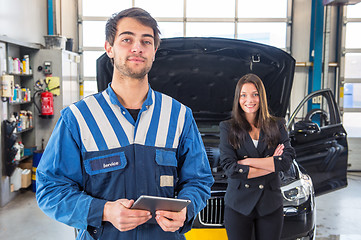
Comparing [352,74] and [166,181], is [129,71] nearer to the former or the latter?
[166,181]

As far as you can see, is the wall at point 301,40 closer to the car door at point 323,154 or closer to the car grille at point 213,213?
the car door at point 323,154

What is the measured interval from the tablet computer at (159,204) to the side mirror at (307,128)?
2089mm

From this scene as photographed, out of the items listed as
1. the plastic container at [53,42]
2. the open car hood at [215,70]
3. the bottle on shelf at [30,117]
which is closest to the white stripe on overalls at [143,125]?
the open car hood at [215,70]

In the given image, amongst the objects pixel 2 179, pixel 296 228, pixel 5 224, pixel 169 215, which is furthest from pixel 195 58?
pixel 2 179

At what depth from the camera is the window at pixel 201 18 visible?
728 centimetres

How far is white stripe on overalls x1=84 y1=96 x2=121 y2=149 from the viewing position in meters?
1.26

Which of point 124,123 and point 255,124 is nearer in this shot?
point 124,123

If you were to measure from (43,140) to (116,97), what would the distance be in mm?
4775

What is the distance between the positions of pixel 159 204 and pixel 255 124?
4.40 ft

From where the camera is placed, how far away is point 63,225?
12.9 ft

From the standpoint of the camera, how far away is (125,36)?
129 centimetres

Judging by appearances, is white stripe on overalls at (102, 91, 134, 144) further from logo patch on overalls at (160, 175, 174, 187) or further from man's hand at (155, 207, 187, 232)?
man's hand at (155, 207, 187, 232)

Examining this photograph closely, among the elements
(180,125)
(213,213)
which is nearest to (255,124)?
(213,213)

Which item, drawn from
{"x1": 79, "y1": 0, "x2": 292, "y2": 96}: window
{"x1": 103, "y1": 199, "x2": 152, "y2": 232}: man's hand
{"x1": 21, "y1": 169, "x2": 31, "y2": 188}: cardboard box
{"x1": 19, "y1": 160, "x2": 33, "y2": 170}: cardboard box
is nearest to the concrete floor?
{"x1": 21, "y1": 169, "x2": 31, "y2": 188}: cardboard box
